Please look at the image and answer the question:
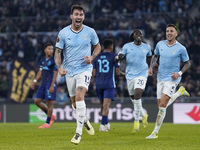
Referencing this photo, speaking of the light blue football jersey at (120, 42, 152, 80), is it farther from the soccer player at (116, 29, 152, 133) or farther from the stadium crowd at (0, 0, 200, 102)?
the stadium crowd at (0, 0, 200, 102)

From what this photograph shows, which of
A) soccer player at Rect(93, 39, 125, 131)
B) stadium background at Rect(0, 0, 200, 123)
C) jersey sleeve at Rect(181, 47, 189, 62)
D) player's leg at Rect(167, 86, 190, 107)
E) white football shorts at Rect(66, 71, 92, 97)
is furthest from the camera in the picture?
stadium background at Rect(0, 0, 200, 123)

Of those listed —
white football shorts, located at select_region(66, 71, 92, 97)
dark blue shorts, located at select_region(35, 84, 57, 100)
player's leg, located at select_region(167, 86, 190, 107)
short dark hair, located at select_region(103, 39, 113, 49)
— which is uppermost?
short dark hair, located at select_region(103, 39, 113, 49)

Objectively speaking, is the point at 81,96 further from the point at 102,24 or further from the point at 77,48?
the point at 102,24

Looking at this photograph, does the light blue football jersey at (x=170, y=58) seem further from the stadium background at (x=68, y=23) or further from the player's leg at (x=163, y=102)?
the stadium background at (x=68, y=23)

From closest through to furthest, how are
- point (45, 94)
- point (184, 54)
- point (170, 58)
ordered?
1. point (184, 54)
2. point (170, 58)
3. point (45, 94)

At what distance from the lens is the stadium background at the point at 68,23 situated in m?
21.5

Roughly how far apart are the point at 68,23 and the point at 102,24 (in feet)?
7.12

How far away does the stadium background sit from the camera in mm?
21516

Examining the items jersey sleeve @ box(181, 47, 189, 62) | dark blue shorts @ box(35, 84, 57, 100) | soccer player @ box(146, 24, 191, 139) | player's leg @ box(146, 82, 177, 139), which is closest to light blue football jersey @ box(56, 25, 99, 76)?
player's leg @ box(146, 82, 177, 139)

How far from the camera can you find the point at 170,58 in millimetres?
10852

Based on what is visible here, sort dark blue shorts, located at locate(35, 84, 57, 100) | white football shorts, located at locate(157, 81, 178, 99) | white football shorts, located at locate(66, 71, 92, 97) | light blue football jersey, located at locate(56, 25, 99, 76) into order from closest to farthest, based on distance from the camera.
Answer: white football shorts, located at locate(66, 71, 92, 97) → light blue football jersey, located at locate(56, 25, 99, 76) → white football shorts, located at locate(157, 81, 178, 99) → dark blue shorts, located at locate(35, 84, 57, 100)

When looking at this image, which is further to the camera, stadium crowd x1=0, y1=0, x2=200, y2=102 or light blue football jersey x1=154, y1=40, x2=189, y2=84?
stadium crowd x1=0, y1=0, x2=200, y2=102

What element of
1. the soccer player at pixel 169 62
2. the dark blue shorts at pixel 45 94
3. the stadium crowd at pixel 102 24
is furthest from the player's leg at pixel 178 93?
the stadium crowd at pixel 102 24

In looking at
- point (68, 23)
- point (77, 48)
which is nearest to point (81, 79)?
point (77, 48)
